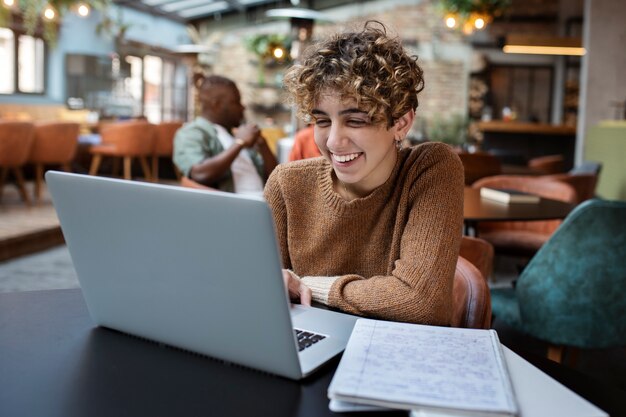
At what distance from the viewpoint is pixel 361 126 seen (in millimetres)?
1291

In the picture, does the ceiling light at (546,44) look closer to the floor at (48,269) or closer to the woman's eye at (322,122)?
the floor at (48,269)

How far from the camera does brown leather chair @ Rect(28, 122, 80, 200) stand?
22.9 ft

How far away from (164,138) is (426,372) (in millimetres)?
9357

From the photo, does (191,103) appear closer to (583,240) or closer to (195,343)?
(583,240)

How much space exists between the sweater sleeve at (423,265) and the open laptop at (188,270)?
130 mm

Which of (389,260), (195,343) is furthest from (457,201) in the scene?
(195,343)

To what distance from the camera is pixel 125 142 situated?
356 inches

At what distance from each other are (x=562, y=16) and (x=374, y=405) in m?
13.6

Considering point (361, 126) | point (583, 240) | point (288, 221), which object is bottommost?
point (583, 240)

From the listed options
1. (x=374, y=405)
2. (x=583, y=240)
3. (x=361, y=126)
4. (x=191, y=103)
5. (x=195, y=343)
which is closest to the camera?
(x=374, y=405)

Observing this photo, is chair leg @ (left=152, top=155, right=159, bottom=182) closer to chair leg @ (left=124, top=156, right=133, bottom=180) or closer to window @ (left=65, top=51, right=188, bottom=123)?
chair leg @ (left=124, top=156, right=133, bottom=180)

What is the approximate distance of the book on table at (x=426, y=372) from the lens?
0.76 m

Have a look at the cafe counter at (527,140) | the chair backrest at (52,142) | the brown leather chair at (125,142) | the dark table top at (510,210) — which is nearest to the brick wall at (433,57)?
the cafe counter at (527,140)

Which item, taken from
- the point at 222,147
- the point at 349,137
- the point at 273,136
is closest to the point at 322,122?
the point at 349,137
